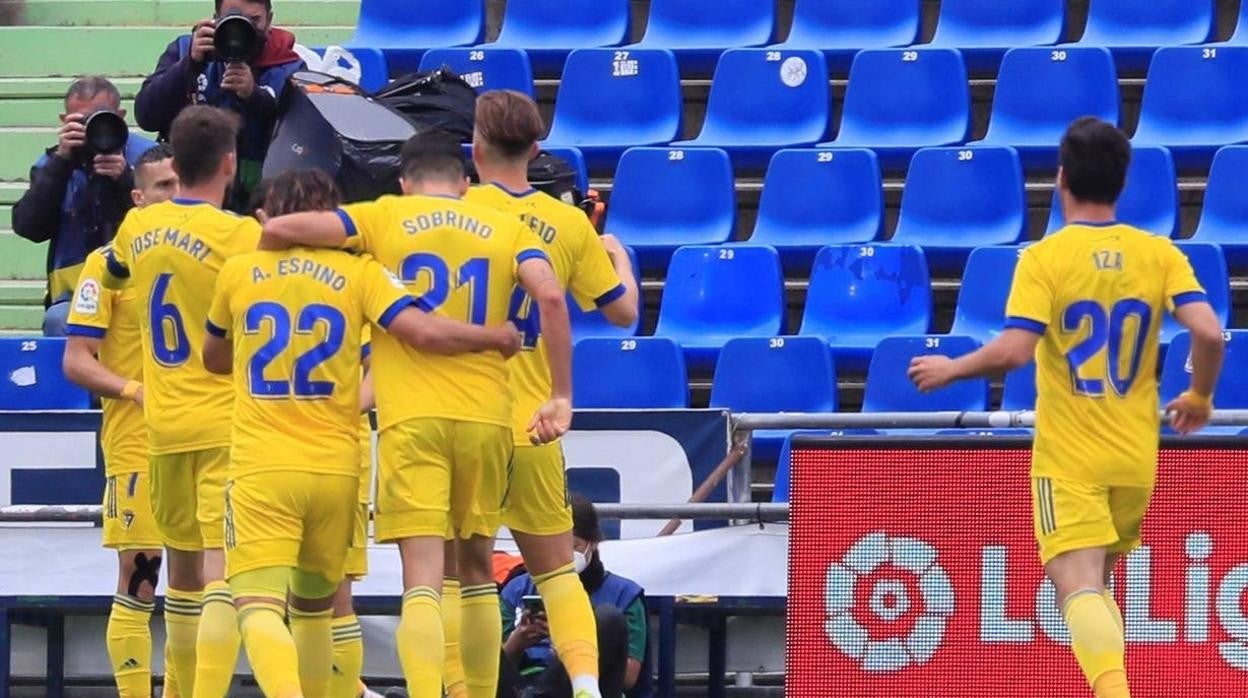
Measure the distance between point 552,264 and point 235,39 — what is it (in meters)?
2.70

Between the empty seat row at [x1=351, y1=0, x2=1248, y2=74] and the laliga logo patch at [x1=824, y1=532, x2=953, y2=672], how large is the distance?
16.3 ft

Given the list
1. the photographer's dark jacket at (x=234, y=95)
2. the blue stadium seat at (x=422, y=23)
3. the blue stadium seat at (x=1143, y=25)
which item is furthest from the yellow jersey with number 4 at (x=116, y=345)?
the blue stadium seat at (x=1143, y=25)

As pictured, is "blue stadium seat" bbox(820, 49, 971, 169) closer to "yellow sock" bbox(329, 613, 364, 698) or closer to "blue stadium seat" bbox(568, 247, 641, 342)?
"blue stadium seat" bbox(568, 247, 641, 342)

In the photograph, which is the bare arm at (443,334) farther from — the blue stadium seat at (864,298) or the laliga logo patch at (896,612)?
the blue stadium seat at (864,298)

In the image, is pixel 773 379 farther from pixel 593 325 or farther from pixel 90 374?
pixel 90 374

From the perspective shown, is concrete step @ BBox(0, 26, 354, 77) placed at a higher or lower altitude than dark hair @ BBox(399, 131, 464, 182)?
higher

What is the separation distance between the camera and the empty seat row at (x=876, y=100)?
11875 mm

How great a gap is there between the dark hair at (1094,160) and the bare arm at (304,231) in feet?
6.93

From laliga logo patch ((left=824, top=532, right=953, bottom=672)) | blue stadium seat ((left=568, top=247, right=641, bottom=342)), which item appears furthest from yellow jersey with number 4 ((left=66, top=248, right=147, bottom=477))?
blue stadium seat ((left=568, top=247, right=641, bottom=342))

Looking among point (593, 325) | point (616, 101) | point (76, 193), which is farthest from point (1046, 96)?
point (76, 193)

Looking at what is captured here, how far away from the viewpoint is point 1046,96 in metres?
12.0

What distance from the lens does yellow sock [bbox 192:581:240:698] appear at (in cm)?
719

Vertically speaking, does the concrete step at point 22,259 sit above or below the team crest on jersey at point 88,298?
above

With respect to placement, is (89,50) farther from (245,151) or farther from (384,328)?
(384,328)
